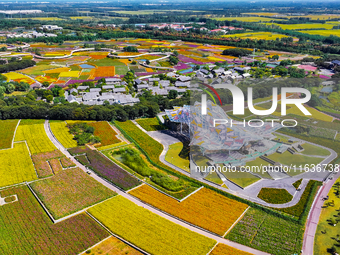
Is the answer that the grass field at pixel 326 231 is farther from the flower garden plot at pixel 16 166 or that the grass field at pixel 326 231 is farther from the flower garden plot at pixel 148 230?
the flower garden plot at pixel 16 166

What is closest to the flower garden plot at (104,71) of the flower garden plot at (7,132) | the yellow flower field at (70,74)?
the yellow flower field at (70,74)

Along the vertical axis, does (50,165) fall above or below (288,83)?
below

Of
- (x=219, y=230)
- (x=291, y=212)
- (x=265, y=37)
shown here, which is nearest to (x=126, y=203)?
(x=219, y=230)

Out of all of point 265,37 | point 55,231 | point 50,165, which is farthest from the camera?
point 265,37

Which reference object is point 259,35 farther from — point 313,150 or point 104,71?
point 313,150

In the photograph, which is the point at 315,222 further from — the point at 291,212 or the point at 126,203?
the point at 126,203

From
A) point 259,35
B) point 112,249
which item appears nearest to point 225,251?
point 112,249
